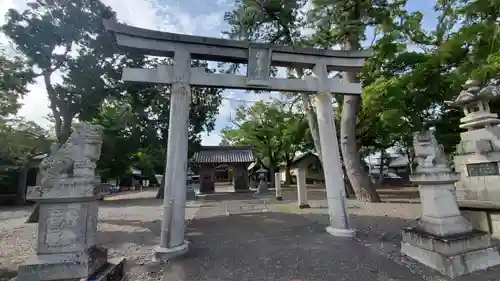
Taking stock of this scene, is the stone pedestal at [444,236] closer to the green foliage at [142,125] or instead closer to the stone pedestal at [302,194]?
the stone pedestal at [302,194]

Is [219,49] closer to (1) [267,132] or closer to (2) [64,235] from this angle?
(2) [64,235]

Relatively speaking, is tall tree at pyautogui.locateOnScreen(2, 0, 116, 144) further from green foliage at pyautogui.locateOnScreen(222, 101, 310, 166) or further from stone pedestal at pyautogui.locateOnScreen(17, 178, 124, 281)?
green foliage at pyautogui.locateOnScreen(222, 101, 310, 166)

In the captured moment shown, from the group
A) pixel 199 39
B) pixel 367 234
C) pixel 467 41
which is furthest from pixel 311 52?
pixel 467 41

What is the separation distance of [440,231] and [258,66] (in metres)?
5.10

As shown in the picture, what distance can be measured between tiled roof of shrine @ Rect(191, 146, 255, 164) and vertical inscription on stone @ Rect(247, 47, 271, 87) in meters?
18.8

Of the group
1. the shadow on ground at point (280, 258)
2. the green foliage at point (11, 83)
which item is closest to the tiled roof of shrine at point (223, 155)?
the green foliage at point (11, 83)

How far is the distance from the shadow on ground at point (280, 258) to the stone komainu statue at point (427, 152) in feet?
6.32

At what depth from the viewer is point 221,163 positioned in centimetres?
2497

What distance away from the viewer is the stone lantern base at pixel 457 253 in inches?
157

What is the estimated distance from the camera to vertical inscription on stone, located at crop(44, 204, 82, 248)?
3379mm

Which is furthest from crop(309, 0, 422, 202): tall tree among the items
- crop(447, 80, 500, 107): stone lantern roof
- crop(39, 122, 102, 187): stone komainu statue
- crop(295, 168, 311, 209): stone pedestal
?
crop(39, 122, 102, 187): stone komainu statue

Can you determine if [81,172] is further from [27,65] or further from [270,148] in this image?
[270,148]

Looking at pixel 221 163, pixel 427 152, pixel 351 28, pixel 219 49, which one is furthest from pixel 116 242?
pixel 221 163

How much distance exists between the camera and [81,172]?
3.64m
